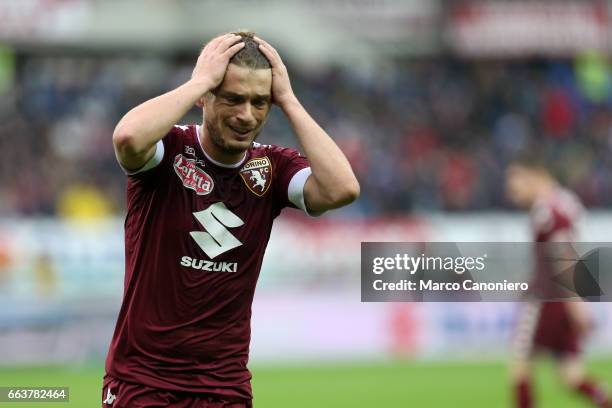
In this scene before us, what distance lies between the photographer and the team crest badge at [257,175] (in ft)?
14.8

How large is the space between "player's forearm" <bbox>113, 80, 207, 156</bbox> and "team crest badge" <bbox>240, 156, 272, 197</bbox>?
0.42 meters

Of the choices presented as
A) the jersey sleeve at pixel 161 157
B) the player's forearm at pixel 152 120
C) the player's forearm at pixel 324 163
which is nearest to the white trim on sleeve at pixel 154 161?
the jersey sleeve at pixel 161 157

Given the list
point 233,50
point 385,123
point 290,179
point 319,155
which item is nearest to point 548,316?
point 290,179

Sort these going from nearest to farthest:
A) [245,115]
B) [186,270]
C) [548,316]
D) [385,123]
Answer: [245,115] → [186,270] → [548,316] → [385,123]

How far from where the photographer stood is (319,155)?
4430 mm

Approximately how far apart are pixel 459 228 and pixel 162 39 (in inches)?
355

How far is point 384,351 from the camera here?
16.7m

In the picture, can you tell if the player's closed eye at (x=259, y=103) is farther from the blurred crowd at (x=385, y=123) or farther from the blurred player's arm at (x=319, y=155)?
the blurred crowd at (x=385, y=123)

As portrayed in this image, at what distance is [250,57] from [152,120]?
471 mm

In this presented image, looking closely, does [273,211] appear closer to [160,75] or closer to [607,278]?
[607,278]

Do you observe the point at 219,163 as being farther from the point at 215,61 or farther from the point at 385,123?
the point at 385,123

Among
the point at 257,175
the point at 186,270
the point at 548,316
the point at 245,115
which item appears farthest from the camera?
the point at 548,316

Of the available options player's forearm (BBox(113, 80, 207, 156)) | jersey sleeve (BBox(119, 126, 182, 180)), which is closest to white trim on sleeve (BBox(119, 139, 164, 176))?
jersey sleeve (BBox(119, 126, 182, 180))

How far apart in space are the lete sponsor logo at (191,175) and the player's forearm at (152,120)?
0.88 ft
